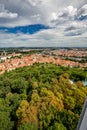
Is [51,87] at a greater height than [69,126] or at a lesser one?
greater

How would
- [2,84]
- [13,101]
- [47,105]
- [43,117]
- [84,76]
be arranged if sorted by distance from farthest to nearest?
[84,76] < [2,84] < [13,101] < [47,105] < [43,117]

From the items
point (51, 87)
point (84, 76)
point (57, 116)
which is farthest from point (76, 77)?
point (57, 116)

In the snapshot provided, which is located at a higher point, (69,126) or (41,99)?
(41,99)

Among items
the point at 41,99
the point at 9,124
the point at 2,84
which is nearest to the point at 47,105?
the point at 41,99

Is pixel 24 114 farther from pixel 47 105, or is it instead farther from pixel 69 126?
pixel 69 126

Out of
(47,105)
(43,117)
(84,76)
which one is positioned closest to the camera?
(43,117)

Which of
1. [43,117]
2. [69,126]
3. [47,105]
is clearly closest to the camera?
[69,126]

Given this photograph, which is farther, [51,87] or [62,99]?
[51,87]

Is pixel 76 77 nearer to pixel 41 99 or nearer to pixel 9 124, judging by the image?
pixel 41 99

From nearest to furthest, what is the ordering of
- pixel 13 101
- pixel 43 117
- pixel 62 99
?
pixel 43 117, pixel 62 99, pixel 13 101
